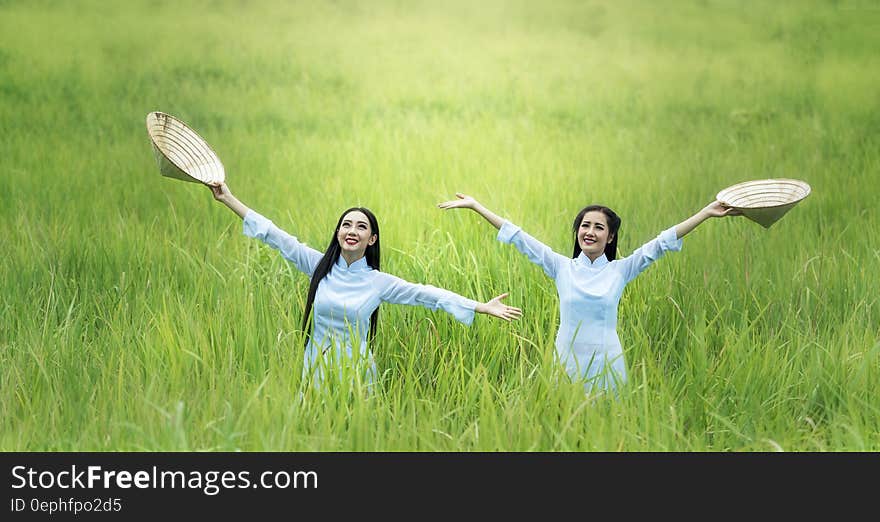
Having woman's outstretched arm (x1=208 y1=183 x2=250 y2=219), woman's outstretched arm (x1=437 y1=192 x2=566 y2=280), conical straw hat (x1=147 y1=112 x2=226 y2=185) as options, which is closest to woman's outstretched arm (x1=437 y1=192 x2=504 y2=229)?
woman's outstretched arm (x1=437 y1=192 x2=566 y2=280)

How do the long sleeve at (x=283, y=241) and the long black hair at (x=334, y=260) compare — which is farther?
the long sleeve at (x=283, y=241)

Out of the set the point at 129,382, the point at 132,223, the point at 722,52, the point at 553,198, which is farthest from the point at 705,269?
the point at 722,52

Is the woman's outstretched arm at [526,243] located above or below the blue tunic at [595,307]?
above

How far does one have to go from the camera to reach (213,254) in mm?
4852

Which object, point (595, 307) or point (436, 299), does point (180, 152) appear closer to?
point (436, 299)

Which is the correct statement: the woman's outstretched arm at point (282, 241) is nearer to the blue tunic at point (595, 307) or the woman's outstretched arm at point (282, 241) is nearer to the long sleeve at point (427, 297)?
the long sleeve at point (427, 297)

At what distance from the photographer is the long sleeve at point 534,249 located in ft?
11.5

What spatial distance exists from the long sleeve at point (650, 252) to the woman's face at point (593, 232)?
0.12 m

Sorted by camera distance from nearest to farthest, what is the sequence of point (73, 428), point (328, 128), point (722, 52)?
point (73, 428)
point (328, 128)
point (722, 52)

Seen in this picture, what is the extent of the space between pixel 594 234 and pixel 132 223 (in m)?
3.27

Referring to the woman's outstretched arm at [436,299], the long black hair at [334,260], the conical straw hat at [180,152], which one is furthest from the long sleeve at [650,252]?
the conical straw hat at [180,152]

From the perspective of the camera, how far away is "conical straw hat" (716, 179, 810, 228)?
343cm

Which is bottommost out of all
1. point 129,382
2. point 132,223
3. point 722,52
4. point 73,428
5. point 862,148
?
point 73,428

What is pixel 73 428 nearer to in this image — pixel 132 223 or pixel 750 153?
pixel 132 223
